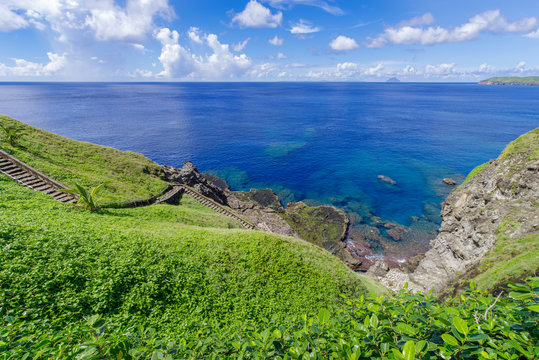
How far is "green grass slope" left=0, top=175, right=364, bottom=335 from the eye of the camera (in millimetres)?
9492

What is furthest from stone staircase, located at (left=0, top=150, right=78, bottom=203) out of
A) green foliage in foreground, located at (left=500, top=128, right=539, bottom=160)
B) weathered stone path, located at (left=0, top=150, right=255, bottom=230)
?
green foliage in foreground, located at (left=500, top=128, right=539, bottom=160)

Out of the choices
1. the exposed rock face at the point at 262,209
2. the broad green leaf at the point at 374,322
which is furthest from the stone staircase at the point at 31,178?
the broad green leaf at the point at 374,322

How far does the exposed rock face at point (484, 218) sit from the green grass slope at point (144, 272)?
13.2 metres

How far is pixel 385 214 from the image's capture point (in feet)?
144

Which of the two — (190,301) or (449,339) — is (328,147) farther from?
(449,339)

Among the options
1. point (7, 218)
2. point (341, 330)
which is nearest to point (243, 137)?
point (7, 218)

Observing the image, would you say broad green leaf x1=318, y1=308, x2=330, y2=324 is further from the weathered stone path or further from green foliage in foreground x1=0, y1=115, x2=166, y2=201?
the weathered stone path

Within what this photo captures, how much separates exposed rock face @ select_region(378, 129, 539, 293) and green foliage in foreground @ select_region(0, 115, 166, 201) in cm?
3012

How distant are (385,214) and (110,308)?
43.8 meters

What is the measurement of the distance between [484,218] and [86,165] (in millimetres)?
43926

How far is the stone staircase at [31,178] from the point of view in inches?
767

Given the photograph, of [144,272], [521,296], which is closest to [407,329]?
[521,296]

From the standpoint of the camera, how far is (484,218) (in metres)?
25.7

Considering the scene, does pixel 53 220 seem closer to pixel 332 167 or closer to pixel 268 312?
pixel 268 312
